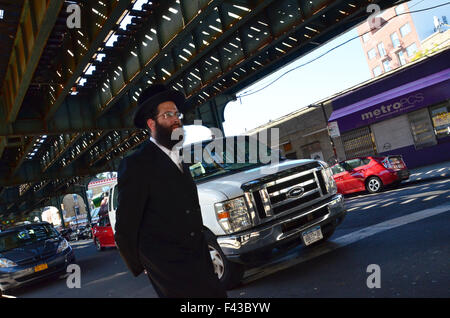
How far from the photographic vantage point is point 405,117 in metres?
21.5

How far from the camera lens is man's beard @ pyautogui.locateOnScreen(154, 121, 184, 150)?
2607 mm

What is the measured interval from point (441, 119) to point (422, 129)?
1.18 m

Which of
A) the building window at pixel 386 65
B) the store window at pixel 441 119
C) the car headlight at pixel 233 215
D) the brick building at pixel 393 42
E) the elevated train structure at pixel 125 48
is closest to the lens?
the car headlight at pixel 233 215

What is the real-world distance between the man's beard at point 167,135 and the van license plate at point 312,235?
10.4 ft

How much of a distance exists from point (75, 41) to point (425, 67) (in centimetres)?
1833

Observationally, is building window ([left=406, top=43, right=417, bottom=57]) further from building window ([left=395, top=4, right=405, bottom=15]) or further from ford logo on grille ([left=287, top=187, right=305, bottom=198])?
ford logo on grille ([left=287, top=187, right=305, bottom=198])

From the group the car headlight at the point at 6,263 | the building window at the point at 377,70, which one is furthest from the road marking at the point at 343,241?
the building window at the point at 377,70

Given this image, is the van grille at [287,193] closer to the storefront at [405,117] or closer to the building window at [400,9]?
the storefront at [405,117]

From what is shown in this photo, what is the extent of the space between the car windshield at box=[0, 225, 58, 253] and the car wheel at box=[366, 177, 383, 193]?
1111cm

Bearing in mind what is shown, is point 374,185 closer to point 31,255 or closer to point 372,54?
point 31,255

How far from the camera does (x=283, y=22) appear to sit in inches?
480

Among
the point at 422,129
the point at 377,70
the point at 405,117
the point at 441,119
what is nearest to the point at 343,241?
the point at 441,119

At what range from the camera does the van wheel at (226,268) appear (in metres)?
5.07
